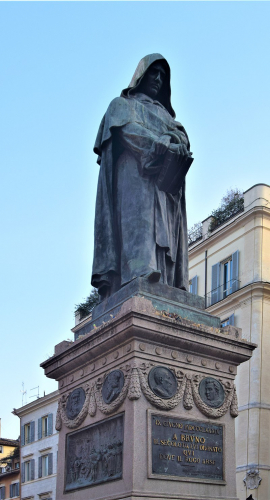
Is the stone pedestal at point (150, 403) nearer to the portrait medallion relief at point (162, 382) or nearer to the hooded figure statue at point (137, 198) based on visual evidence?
the portrait medallion relief at point (162, 382)

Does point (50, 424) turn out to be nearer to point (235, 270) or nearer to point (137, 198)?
point (235, 270)

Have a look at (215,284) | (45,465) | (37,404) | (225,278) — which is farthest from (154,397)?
(37,404)

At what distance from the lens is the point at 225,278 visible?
36.6 meters

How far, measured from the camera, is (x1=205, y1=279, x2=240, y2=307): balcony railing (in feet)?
116

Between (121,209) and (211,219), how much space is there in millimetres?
29451

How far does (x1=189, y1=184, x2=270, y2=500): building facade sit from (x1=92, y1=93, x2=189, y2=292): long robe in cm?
2263

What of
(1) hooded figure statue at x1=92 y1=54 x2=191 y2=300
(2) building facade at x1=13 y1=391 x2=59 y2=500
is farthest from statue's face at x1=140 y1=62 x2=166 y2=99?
(2) building facade at x1=13 y1=391 x2=59 y2=500

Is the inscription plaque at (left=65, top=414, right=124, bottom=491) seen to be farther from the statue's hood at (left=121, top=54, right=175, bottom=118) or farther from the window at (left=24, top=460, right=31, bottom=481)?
the window at (left=24, top=460, right=31, bottom=481)

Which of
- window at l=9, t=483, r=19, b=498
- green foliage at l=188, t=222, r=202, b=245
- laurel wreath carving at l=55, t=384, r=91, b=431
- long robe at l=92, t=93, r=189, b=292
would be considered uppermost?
green foliage at l=188, t=222, r=202, b=245

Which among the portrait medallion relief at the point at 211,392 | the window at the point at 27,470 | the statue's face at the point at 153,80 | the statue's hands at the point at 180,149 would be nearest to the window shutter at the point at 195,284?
the window at the point at 27,470

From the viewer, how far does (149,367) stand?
27.0 ft

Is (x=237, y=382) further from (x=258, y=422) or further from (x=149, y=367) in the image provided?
(x=149, y=367)

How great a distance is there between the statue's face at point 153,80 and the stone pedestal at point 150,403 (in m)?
3.19

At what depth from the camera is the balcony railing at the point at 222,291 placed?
3531cm
